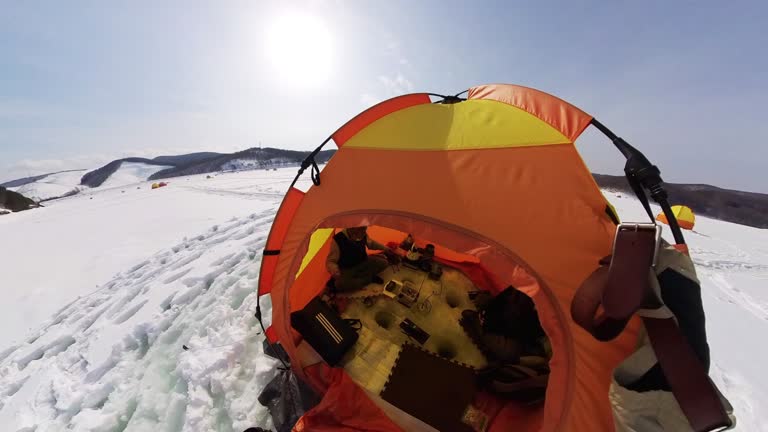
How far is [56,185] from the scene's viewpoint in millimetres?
100125

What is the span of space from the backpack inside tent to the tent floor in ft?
0.04

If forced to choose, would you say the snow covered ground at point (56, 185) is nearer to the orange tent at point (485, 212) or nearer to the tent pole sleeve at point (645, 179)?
the orange tent at point (485, 212)

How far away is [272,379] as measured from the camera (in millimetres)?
2723

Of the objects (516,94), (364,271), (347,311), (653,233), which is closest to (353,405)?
(347,311)

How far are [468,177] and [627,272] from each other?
1.12 metres

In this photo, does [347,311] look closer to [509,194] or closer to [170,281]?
[509,194]

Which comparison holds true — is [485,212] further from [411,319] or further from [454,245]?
[411,319]

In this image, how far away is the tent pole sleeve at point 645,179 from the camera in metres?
1.82

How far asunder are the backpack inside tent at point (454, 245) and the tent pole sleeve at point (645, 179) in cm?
26

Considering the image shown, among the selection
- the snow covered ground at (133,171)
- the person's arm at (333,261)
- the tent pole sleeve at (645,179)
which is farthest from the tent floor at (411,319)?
the snow covered ground at (133,171)

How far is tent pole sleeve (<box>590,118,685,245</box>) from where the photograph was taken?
1.82 metres

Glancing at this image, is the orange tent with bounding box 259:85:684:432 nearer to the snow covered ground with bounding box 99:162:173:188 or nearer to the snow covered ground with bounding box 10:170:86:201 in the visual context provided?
the snow covered ground with bounding box 10:170:86:201

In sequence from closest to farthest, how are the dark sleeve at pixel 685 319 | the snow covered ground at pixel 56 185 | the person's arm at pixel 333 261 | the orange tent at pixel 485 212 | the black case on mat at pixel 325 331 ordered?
the dark sleeve at pixel 685 319, the orange tent at pixel 485 212, the black case on mat at pixel 325 331, the person's arm at pixel 333 261, the snow covered ground at pixel 56 185

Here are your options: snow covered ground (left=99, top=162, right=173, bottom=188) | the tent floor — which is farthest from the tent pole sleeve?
snow covered ground (left=99, top=162, right=173, bottom=188)
